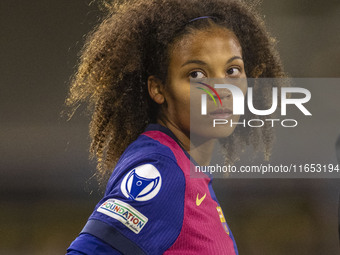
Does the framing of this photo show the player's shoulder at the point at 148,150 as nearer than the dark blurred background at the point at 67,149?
Yes

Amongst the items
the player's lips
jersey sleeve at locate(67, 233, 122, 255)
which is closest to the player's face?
the player's lips

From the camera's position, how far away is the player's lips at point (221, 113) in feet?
2.76

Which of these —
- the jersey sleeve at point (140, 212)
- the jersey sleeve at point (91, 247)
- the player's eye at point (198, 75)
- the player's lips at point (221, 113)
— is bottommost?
the jersey sleeve at point (91, 247)

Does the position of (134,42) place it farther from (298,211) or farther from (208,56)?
(298,211)

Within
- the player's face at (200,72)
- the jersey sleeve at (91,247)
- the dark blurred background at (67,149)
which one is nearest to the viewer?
the jersey sleeve at (91,247)

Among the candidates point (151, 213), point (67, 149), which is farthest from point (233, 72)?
point (67, 149)

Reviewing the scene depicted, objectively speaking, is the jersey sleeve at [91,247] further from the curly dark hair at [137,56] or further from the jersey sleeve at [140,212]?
the curly dark hair at [137,56]

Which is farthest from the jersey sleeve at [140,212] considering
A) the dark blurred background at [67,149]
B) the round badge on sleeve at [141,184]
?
the dark blurred background at [67,149]

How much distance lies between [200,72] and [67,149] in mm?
2002

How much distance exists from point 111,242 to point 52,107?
2034 millimetres

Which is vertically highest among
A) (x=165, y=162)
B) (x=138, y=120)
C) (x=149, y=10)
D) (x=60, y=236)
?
(x=60, y=236)

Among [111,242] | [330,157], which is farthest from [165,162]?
[330,157]

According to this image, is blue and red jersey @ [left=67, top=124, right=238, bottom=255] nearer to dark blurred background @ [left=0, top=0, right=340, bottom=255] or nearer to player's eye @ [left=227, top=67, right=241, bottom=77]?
player's eye @ [left=227, top=67, right=241, bottom=77]

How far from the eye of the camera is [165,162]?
729 mm
